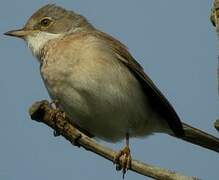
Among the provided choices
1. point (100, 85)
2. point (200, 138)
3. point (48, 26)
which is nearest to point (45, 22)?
point (48, 26)

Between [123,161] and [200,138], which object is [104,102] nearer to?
[123,161]

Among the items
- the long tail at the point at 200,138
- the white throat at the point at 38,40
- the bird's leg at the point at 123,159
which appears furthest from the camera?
the white throat at the point at 38,40

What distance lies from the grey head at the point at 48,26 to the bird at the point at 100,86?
17 mm

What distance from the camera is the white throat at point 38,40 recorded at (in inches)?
349

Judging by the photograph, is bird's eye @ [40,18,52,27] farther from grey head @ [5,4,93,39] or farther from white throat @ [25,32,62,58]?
white throat @ [25,32,62,58]

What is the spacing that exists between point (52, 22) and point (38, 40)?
1.77ft

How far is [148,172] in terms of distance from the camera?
496cm

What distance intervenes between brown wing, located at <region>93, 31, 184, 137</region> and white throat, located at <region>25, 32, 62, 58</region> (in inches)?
31.1

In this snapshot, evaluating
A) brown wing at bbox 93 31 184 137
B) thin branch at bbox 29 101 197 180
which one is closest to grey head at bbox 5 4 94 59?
brown wing at bbox 93 31 184 137

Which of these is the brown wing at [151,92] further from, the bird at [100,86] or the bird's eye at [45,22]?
the bird's eye at [45,22]

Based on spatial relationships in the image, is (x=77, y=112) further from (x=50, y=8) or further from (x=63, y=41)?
(x=50, y=8)

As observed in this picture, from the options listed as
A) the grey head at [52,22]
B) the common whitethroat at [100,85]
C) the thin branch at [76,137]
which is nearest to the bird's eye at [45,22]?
the grey head at [52,22]

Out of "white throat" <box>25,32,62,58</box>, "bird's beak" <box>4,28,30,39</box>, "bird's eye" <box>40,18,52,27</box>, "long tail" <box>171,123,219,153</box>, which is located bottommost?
"long tail" <box>171,123,219,153</box>

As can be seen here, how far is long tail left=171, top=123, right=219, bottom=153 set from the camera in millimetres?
7910
